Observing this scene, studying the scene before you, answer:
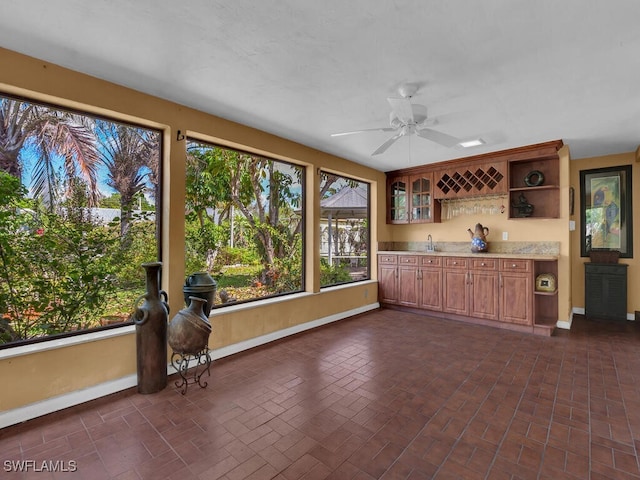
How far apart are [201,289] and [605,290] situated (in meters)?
5.70

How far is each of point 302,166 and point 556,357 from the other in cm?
379

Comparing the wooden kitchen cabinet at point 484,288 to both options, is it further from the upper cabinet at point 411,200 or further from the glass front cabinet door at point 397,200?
the glass front cabinet door at point 397,200

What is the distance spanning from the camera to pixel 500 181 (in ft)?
15.7

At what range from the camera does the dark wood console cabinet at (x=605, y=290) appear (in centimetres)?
472

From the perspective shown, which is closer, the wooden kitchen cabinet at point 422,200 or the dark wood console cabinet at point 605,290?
the dark wood console cabinet at point 605,290

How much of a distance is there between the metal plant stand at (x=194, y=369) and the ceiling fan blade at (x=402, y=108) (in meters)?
Result: 2.62

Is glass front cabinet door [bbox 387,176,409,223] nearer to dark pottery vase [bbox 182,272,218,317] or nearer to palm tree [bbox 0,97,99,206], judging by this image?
dark pottery vase [bbox 182,272,218,317]

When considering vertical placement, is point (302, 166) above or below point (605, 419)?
above

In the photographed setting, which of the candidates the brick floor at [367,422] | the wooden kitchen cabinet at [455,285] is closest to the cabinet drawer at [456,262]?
the wooden kitchen cabinet at [455,285]

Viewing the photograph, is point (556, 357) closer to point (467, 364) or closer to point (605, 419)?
point (467, 364)

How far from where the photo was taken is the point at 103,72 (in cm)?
251

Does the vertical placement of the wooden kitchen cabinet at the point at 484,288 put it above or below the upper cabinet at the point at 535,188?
below

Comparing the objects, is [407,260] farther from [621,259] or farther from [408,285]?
[621,259]

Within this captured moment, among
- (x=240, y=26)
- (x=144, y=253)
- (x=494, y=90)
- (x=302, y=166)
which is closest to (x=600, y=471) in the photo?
(x=494, y=90)
